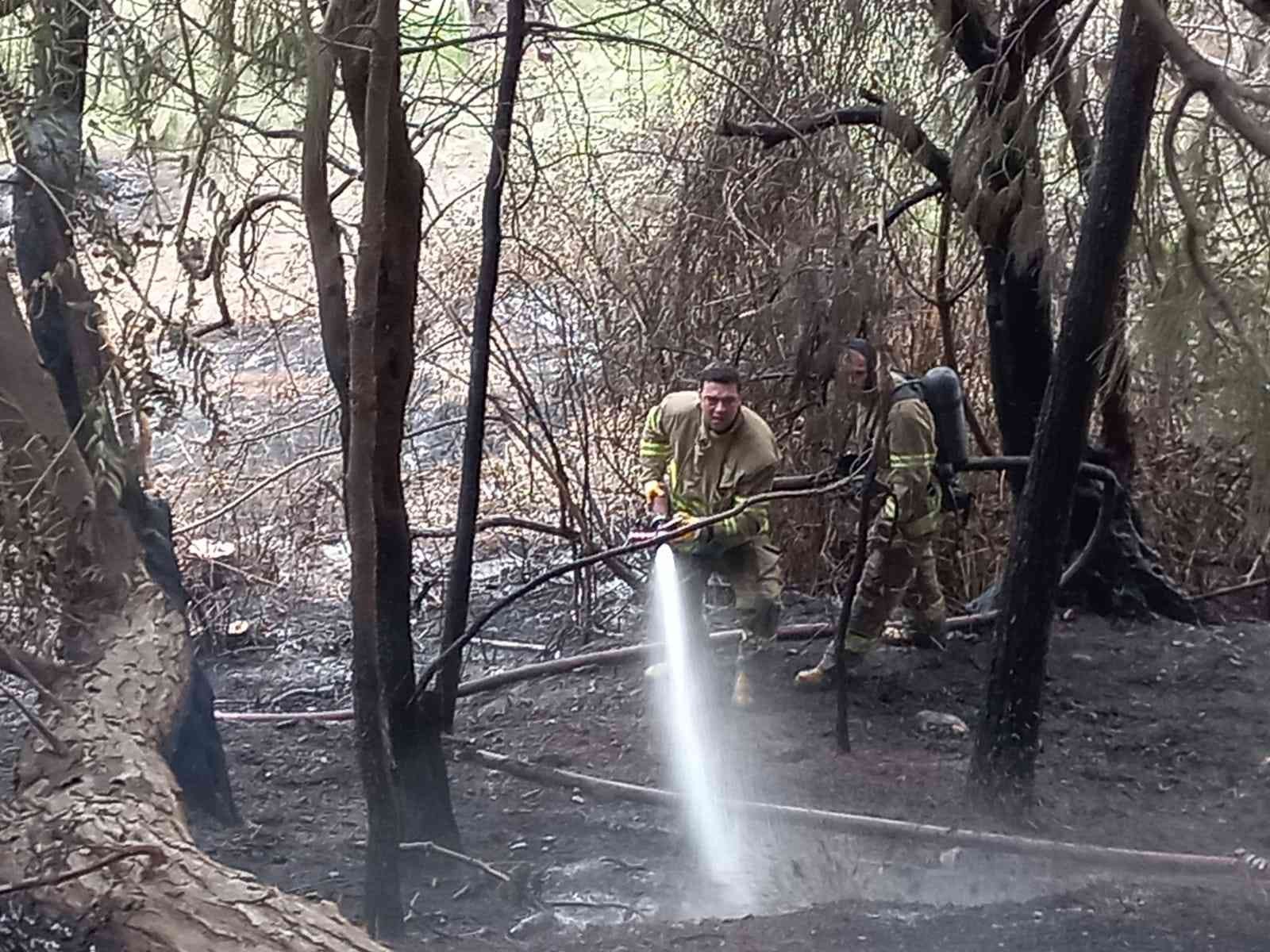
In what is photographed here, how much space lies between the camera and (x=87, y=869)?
10.4 ft

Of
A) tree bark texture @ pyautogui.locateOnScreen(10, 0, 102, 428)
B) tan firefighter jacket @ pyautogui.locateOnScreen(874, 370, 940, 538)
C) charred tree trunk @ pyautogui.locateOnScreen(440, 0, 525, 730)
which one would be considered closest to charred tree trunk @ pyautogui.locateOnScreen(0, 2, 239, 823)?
tree bark texture @ pyautogui.locateOnScreen(10, 0, 102, 428)

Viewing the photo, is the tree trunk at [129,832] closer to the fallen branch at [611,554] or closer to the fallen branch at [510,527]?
the fallen branch at [611,554]

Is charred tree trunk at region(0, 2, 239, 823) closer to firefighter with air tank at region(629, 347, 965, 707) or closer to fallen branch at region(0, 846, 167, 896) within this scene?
fallen branch at region(0, 846, 167, 896)

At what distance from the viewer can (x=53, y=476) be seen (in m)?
4.45

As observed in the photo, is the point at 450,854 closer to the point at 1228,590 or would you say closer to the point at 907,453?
the point at 907,453

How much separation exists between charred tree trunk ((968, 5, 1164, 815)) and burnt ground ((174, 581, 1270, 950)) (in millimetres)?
303

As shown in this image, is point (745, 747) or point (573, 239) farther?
point (573, 239)

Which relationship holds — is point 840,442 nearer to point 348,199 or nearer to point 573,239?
point 573,239

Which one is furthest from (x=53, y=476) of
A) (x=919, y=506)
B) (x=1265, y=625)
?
(x=1265, y=625)

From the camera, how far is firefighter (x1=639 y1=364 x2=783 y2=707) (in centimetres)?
677

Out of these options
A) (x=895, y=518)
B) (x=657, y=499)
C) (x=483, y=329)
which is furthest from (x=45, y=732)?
(x=895, y=518)

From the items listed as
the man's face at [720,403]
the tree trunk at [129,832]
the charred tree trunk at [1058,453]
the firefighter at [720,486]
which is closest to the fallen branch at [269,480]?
the firefighter at [720,486]

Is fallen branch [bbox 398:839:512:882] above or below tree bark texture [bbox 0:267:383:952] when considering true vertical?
below

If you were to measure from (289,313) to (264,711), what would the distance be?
2305mm
